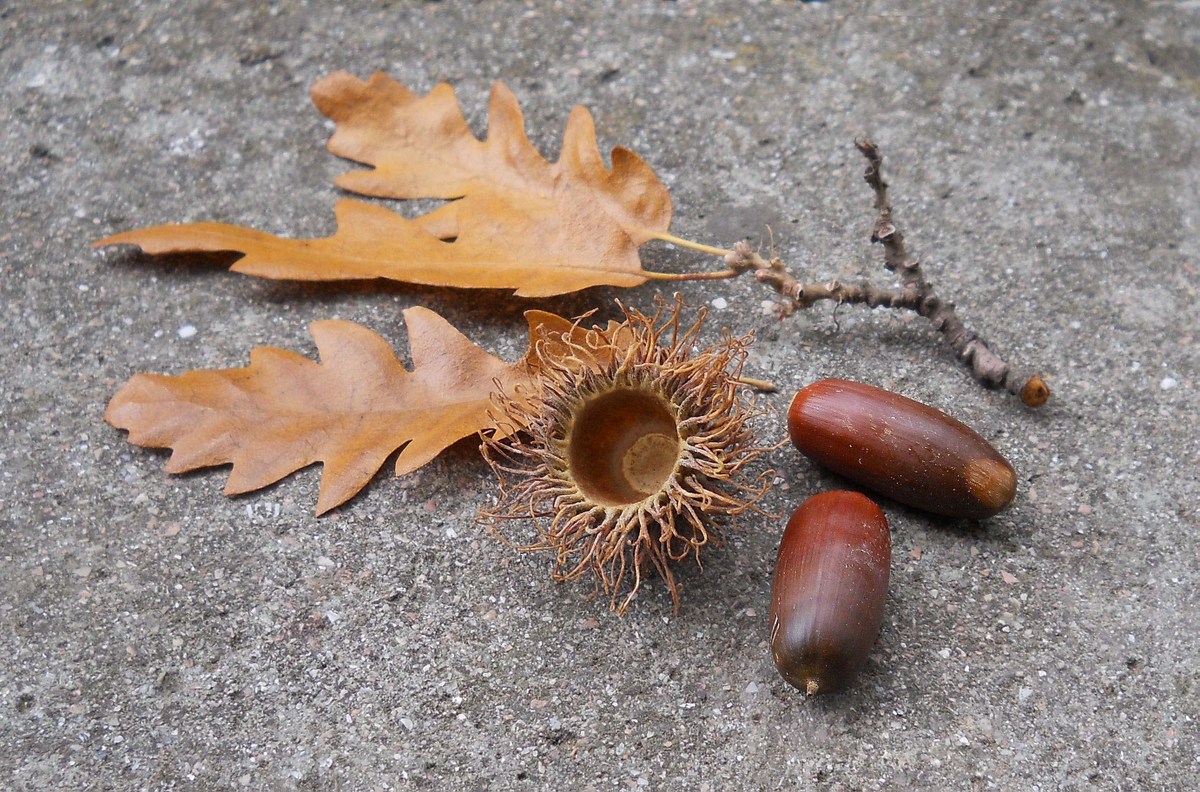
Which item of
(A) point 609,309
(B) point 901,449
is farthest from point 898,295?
(A) point 609,309

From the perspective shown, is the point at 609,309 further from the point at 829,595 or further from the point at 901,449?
the point at 829,595

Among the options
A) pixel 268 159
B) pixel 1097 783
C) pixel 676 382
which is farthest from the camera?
pixel 268 159

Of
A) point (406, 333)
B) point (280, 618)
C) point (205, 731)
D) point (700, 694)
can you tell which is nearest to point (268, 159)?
point (406, 333)

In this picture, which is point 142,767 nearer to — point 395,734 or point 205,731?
point 205,731

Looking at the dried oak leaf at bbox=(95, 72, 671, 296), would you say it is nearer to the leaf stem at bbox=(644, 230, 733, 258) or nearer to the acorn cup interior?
the leaf stem at bbox=(644, 230, 733, 258)

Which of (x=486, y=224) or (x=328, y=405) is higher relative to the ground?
(x=486, y=224)

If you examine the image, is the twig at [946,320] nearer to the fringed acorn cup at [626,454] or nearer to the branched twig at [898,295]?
the branched twig at [898,295]
